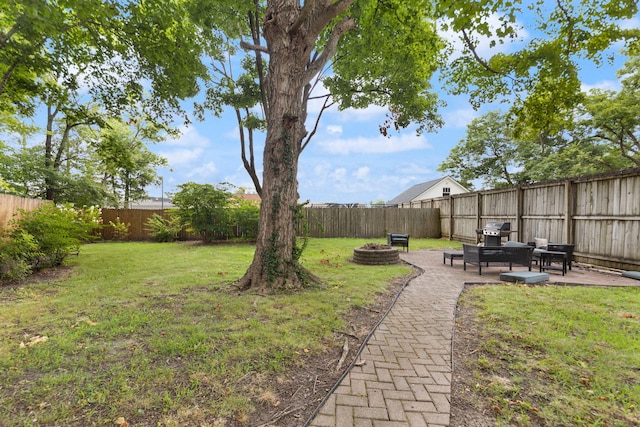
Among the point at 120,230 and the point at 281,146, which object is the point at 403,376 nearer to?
the point at 281,146

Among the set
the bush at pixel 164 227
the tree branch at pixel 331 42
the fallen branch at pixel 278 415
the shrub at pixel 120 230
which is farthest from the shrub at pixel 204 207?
the fallen branch at pixel 278 415

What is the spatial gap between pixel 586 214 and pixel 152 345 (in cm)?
961

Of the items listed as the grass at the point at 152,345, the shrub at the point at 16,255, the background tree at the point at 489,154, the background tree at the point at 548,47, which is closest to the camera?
the grass at the point at 152,345

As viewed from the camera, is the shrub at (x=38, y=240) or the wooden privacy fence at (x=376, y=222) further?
the wooden privacy fence at (x=376, y=222)

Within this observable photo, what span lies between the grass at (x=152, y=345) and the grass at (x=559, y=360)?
5.25 feet

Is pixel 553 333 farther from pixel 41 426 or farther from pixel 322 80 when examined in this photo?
pixel 322 80

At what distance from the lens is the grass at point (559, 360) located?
2029mm

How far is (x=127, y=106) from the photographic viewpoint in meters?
9.34

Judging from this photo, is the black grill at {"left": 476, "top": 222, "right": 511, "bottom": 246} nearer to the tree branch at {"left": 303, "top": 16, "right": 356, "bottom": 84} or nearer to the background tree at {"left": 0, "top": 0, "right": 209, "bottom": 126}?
the tree branch at {"left": 303, "top": 16, "right": 356, "bottom": 84}

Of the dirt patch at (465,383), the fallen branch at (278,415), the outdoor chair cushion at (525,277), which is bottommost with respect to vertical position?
the fallen branch at (278,415)

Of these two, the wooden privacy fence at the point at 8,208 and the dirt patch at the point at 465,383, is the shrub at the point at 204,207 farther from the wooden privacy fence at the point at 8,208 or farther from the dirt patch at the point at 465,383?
the dirt patch at the point at 465,383

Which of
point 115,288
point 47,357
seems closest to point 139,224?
point 115,288

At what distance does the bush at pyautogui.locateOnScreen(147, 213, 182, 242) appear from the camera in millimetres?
14508

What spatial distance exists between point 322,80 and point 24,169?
15327 mm
